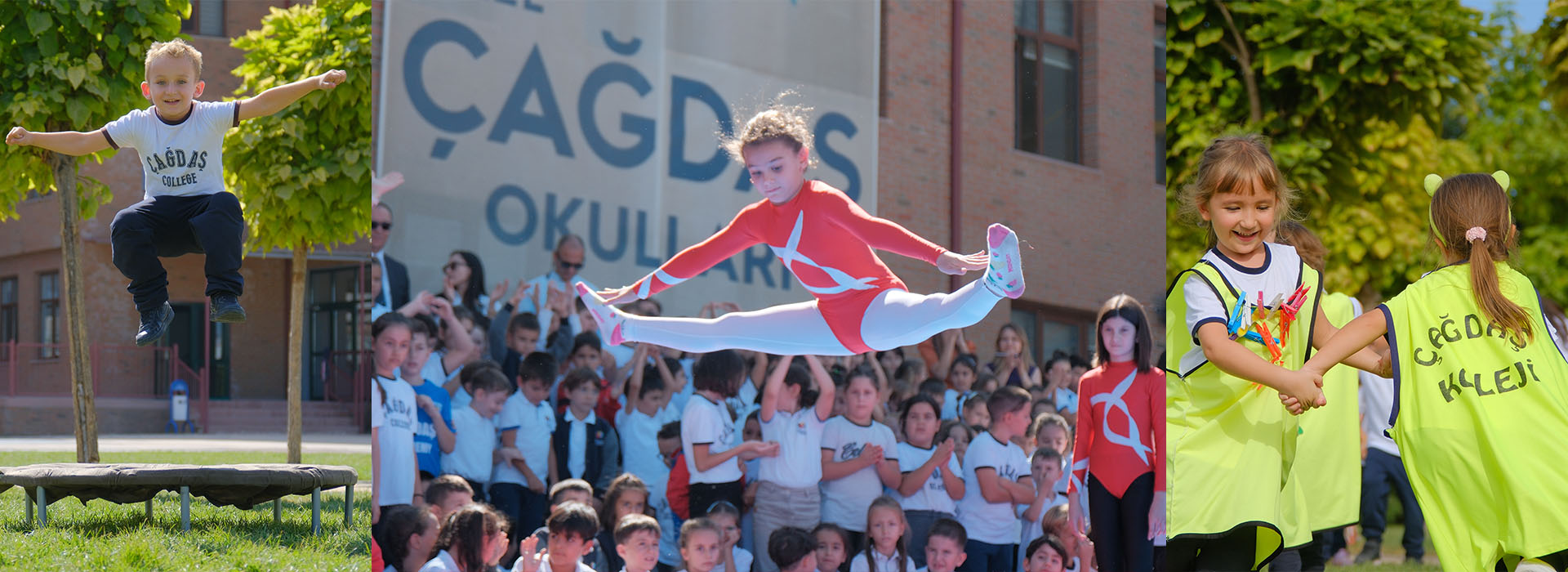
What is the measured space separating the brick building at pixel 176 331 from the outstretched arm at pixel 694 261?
10.7m

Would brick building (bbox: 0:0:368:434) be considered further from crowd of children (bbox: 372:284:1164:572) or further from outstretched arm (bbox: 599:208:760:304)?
outstretched arm (bbox: 599:208:760:304)

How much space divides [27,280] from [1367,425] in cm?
1628

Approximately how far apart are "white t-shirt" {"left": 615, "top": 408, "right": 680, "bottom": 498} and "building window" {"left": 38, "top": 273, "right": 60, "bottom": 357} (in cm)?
1492

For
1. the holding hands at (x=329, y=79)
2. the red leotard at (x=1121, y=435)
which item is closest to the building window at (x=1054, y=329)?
the red leotard at (x=1121, y=435)

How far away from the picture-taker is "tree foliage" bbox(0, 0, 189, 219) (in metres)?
6.63

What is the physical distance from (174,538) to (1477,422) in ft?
16.7

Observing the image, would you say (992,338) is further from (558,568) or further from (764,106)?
(558,568)

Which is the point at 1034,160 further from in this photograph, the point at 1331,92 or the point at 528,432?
the point at 1331,92

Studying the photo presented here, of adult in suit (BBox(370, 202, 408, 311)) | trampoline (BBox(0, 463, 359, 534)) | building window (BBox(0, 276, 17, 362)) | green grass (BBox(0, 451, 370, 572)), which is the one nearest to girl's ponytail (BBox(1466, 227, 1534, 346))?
adult in suit (BBox(370, 202, 408, 311))

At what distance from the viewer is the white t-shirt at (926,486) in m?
5.46

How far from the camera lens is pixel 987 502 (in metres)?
5.52

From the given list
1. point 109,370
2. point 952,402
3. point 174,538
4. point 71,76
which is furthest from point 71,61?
point 109,370

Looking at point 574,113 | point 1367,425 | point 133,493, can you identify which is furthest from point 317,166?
point 1367,425

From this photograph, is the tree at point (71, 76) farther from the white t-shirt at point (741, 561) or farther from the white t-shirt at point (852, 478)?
the white t-shirt at point (852, 478)
